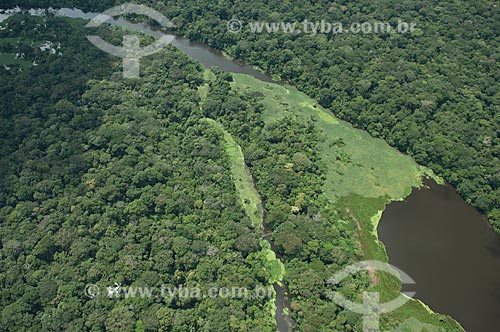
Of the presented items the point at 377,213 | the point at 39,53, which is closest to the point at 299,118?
the point at 377,213

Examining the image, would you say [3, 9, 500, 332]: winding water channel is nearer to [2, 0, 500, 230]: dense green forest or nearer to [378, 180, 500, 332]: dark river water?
[378, 180, 500, 332]: dark river water
